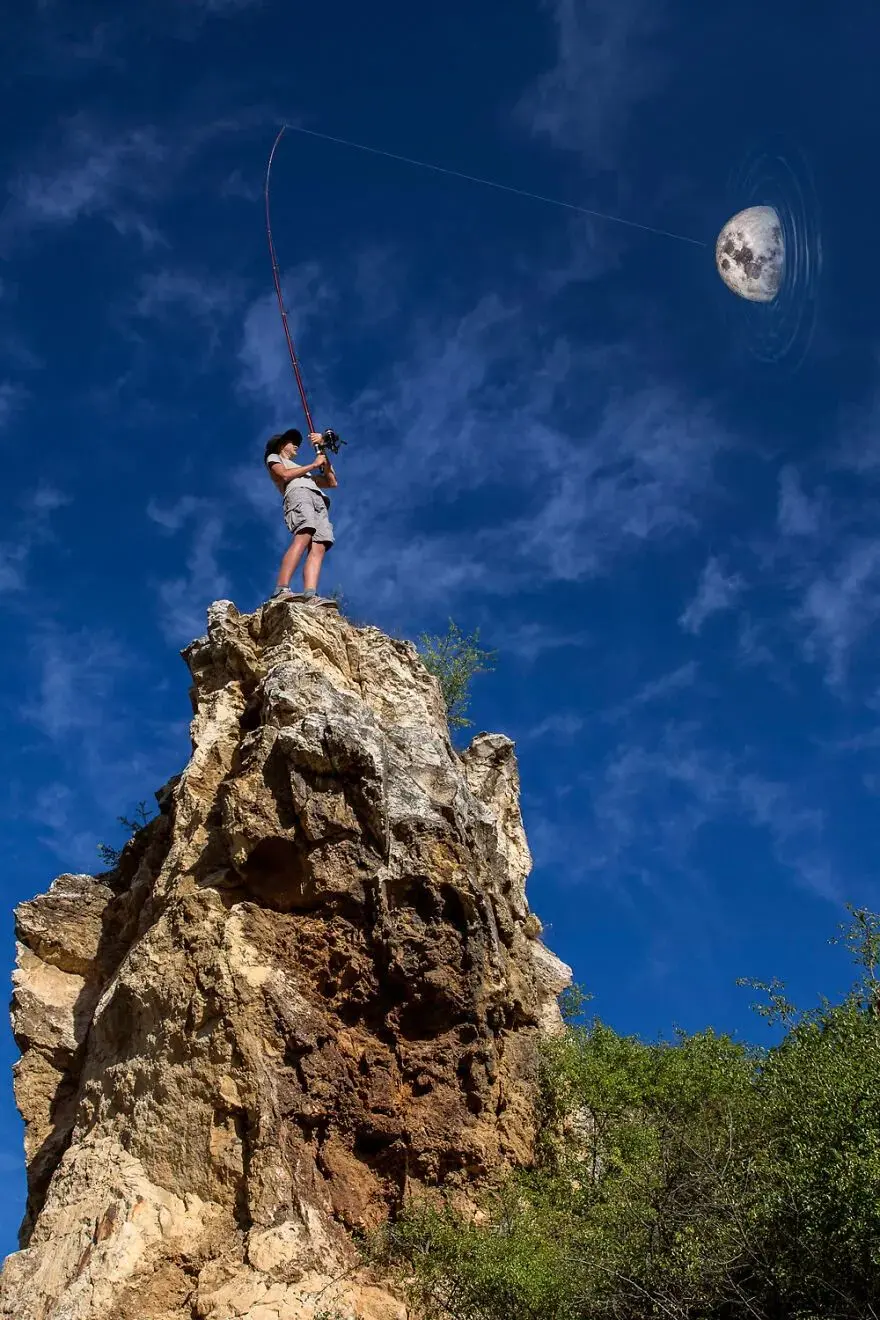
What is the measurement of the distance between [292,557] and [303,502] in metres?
1.26

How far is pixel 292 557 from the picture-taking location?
17.9 meters

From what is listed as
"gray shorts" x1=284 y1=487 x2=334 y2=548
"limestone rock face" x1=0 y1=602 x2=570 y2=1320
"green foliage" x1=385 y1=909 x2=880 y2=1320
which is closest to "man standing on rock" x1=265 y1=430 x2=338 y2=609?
"gray shorts" x1=284 y1=487 x2=334 y2=548

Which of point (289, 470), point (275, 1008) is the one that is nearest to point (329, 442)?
point (289, 470)

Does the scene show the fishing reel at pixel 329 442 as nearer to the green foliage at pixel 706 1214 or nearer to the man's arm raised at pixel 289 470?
the man's arm raised at pixel 289 470

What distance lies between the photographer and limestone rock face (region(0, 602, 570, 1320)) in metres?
10.8

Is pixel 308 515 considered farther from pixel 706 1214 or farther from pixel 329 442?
pixel 706 1214

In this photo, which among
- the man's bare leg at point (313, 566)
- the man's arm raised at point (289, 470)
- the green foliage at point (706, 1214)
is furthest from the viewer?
the man's arm raised at point (289, 470)

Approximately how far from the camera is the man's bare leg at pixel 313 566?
57.2 feet

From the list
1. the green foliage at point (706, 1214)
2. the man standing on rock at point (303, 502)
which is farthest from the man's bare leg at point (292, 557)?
the green foliage at point (706, 1214)

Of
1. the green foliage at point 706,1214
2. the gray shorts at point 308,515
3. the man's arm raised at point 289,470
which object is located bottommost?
the green foliage at point 706,1214

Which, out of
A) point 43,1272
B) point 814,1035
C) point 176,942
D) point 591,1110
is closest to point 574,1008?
point 591,1110

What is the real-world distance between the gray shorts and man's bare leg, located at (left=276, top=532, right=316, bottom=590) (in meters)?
0.11

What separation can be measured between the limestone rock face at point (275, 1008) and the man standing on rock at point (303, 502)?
5.18 ft

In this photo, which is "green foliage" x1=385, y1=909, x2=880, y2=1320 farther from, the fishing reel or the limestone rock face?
the fishing reel
